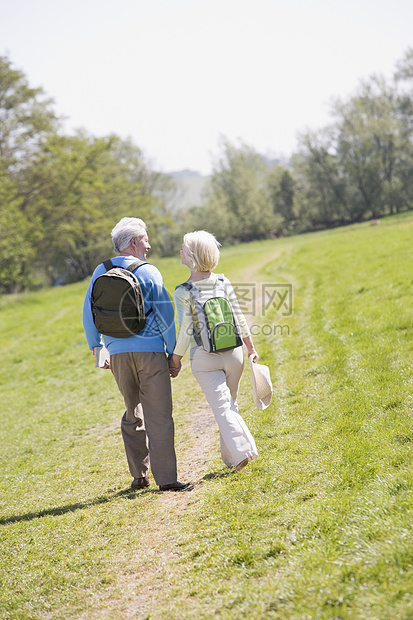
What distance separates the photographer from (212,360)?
14.0 feet

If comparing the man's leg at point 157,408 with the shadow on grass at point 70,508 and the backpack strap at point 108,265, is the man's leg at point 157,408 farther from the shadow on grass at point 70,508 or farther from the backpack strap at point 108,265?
the backpack strap at point 108,265

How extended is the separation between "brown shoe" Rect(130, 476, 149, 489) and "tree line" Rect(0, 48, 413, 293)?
25.7m

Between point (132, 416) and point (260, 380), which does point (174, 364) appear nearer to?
point (132, 416)

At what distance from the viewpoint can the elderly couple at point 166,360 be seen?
423 cm

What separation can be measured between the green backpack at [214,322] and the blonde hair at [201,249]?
200 millimetres

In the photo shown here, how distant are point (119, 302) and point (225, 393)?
3.83ft

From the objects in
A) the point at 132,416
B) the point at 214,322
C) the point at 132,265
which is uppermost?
the point at 132,265

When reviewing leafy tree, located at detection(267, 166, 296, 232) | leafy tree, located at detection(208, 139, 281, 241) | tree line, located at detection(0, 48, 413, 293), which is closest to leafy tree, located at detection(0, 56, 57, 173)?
tree line, located at detection(0, 48, 413, 293)

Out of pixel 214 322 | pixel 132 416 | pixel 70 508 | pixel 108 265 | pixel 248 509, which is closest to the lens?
pixel 248 509

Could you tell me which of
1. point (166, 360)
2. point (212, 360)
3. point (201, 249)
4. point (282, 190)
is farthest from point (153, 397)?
point (282, 190)

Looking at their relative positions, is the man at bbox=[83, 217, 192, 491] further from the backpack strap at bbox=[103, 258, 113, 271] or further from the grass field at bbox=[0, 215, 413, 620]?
the grass field at bbox=[0, 215, 413, 620]

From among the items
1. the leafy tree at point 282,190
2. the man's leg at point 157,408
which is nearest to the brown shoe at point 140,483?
the man's leg at point 157,408

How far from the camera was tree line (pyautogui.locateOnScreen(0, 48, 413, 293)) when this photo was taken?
113ft

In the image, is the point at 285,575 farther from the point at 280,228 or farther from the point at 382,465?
the point at 280,228
